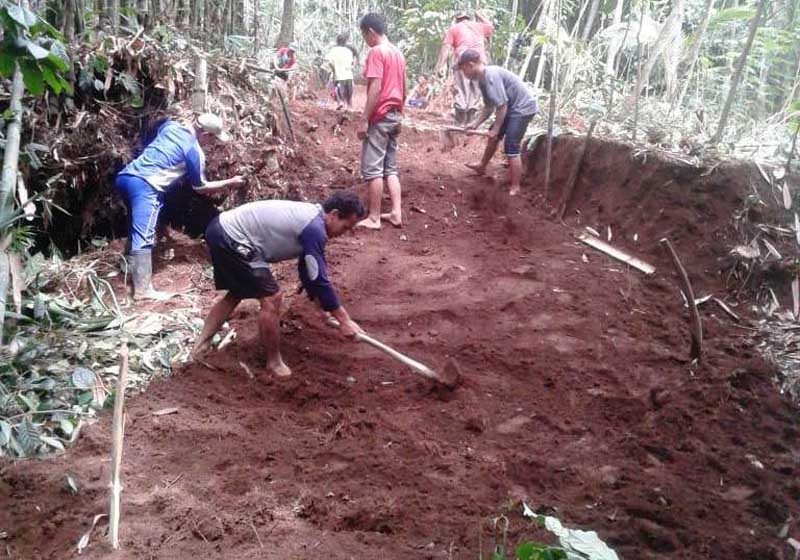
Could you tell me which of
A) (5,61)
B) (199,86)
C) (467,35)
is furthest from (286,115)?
(5,61)

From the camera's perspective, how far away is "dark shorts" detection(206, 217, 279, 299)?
12.0 ft

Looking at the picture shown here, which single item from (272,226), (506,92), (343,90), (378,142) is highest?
(506,92)

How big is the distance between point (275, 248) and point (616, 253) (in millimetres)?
3048

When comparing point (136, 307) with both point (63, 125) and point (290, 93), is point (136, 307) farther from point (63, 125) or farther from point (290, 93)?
point (290, 93)

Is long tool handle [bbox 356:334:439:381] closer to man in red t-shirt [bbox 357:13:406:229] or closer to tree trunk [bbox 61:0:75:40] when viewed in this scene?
man in red t-shirt [bbox 357:13:406:229]

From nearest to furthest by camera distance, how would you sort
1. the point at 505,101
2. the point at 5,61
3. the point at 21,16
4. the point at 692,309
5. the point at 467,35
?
the point at 21,16 → the point at 5,61 → the point at 692,309 → the point at 505,101 → the point at 467,35

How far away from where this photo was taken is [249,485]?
278 centimetres

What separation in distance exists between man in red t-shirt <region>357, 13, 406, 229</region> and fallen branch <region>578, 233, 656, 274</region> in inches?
68.5

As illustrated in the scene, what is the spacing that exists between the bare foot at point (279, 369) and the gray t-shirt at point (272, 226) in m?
0.64

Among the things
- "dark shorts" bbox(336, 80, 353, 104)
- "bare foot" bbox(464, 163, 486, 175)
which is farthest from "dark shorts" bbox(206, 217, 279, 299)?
"dark shorts" bbox(336, 80, 353, 104)

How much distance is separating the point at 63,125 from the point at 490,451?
13.5 ft

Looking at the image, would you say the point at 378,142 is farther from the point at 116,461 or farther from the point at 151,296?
the point at 116,461

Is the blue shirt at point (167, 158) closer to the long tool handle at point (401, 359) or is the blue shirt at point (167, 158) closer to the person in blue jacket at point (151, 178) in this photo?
the person in blue jacket at point (151, 178)

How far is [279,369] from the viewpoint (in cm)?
383
